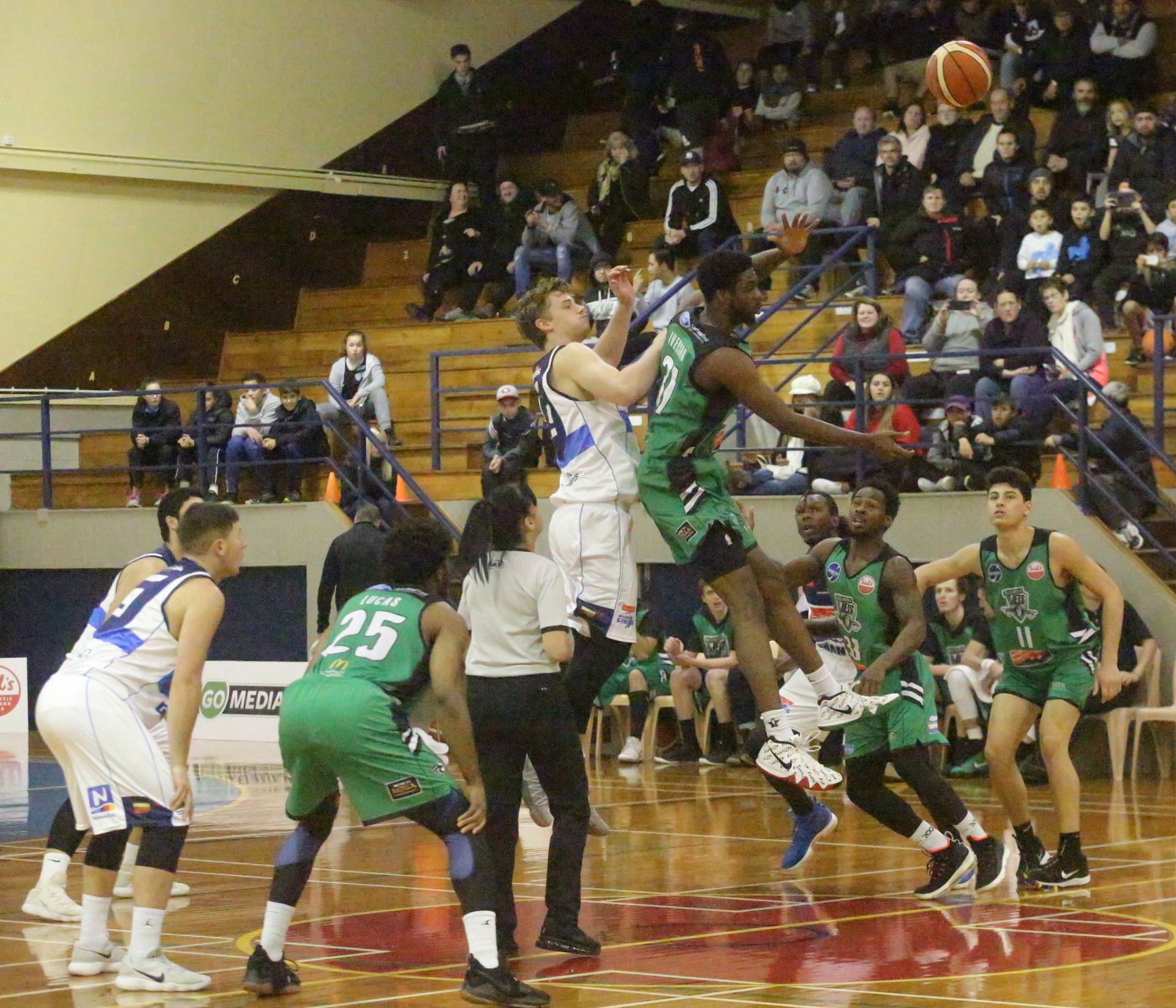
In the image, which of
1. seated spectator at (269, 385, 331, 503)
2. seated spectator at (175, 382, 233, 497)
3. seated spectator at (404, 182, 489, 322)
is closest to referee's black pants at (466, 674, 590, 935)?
seated spectator at (269, 385, 331, 503)

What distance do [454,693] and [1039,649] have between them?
3.36m

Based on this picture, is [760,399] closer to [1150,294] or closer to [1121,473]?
[1121,473]

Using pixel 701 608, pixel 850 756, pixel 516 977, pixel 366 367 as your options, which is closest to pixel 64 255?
pixel 366 367

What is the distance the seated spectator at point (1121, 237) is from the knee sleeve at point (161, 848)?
34.8ft

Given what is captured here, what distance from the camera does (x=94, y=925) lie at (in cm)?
657

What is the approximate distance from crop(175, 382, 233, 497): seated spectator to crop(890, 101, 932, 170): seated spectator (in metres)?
6.54

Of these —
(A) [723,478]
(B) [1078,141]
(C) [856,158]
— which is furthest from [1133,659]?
(C) [856,158]

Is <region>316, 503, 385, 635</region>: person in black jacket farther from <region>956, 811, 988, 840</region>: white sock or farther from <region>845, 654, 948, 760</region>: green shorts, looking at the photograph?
<region>956, 811, 988, 840</region>: white sock

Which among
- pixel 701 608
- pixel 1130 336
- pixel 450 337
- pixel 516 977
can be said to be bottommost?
pixel 516 977

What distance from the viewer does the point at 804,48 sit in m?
20.7

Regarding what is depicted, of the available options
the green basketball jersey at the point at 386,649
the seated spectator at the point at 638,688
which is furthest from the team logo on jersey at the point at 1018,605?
the seated spectator at the point at 638,688

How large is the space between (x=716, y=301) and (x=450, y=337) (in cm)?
1181

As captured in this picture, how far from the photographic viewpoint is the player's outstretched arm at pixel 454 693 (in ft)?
19.5

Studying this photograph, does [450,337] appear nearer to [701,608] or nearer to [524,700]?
[701,608]
